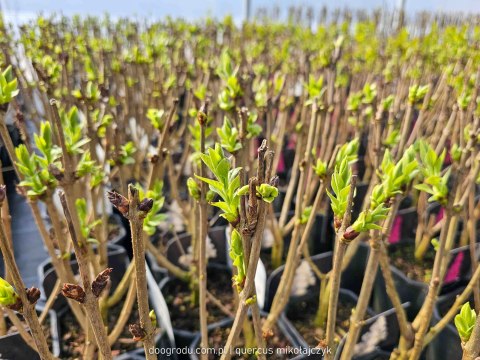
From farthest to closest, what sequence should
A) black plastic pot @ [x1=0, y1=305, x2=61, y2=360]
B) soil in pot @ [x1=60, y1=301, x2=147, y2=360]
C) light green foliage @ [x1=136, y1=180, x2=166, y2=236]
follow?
soil in pot @ [x1=60, y1=301, x2=147, y2=360], black plastic pot @ [x1=0, y1=305, x2=61, y2=360], light green foliage @ [x1=136, y1=180, x2=166, y2=236]

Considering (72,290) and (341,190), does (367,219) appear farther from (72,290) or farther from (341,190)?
(72,290)

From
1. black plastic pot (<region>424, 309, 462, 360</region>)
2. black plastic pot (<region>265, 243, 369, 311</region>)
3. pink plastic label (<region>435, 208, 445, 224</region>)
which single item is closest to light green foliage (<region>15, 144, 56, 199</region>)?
black plastic pot (<region>265, 243, 369, 311</region>)

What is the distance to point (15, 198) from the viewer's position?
202cm

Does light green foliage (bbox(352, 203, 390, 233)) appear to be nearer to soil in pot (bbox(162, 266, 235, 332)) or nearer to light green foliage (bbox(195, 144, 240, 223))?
light green foliage (bbox(195, 144, 240, 223))

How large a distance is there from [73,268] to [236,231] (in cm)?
103

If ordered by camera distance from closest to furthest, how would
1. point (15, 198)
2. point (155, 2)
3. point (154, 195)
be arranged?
point (154, 195), point (15, 198), point (155, 2)

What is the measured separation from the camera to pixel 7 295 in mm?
537

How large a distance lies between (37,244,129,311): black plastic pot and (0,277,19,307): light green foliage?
808 millimetres

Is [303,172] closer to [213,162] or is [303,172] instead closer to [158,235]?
[213,162]

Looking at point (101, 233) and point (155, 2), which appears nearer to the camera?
point (101, 233)

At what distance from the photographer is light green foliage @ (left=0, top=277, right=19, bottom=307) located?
53 cm

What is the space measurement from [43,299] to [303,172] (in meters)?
0.92

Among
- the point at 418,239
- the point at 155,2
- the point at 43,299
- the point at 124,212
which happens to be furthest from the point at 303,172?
the point at 155,2

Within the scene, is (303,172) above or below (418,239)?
above
